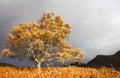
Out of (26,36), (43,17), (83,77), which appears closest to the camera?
(83,77)

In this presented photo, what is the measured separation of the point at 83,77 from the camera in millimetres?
13523

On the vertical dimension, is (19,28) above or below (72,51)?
above

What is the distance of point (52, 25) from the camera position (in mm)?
30141

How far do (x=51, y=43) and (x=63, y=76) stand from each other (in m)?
16.6

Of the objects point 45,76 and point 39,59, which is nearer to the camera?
point 45,76

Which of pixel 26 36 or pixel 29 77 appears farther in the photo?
pixel 26 36

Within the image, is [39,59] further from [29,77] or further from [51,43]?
[29,77]

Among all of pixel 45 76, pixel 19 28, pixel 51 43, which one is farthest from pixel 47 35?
pixel 45 76

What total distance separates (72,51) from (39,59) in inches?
169

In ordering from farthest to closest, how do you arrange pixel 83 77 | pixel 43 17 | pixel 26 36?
pixel 43 17
pixel 26 36
pixel 83 77

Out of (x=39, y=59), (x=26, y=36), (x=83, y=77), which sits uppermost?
(x=26, y=36)

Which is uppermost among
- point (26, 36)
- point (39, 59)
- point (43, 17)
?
point (43, 17)

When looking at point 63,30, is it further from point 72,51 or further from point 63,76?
point 63,76

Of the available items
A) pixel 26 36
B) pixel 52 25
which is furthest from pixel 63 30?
pixel 26 36
